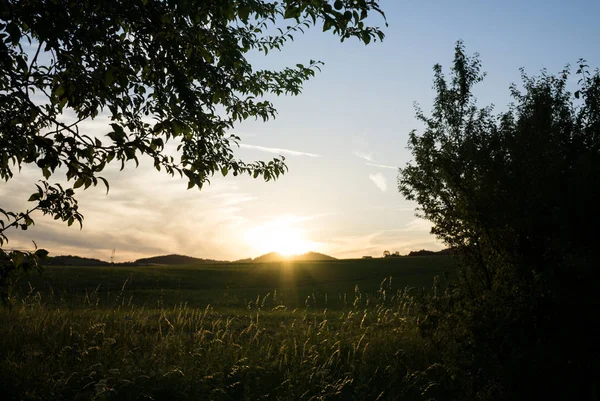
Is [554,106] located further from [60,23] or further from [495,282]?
[60,23]

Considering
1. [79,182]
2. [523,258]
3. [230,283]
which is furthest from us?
[230,283]

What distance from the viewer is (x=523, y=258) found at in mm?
8086

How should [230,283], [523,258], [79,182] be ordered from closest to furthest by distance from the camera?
[79,182], [523,258], [230,283]

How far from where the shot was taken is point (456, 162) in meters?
9.28

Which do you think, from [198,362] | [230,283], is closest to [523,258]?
[198,362]

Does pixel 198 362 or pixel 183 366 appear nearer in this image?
pixel 183 366

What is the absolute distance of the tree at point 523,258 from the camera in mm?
7848

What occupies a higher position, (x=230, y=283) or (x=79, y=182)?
(x=79, y=182)

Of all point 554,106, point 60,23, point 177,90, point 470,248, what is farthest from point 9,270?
point 554,106

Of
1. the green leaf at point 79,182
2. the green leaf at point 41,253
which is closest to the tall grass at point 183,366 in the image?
the green leaf at point 41,253

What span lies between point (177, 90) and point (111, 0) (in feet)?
10.7

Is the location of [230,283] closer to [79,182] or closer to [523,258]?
[523,258]

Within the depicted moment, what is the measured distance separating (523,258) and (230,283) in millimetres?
25381

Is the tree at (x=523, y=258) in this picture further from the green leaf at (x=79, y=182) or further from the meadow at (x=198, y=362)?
the green leaf at (x=79, y=182)
